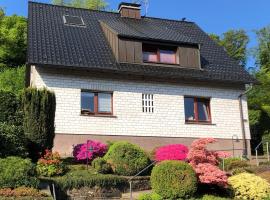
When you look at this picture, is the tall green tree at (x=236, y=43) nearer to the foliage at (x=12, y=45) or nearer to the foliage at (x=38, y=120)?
the foliage at (x=12, y=45)

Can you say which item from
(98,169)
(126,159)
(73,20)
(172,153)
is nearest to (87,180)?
(98,169)

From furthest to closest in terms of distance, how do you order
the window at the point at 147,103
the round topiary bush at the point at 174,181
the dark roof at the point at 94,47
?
the window at the point at 147,103 < the dark roof at the point at 94,47 < the round topiary bush at the point at 174,181

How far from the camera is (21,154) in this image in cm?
1647

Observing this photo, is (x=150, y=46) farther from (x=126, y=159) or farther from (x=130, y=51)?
(x=126, y=159)

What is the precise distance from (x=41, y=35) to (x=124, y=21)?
5.90 metres

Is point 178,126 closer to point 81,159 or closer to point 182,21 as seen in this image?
point 81,159

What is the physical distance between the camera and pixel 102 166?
17031mm

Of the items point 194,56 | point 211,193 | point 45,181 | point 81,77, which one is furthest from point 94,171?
point 194,56

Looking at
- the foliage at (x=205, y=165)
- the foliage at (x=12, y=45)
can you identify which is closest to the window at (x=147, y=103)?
the foliage at (x=205, y=165)

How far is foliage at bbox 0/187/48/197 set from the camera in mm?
12680

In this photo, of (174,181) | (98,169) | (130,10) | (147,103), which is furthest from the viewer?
(130,10)

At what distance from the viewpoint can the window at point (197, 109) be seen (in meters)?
24.4

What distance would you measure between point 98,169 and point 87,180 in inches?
57.9

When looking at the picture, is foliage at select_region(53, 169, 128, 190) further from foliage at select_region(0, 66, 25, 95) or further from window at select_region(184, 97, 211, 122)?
foliage at select_region(0, 66, 25, 95)
